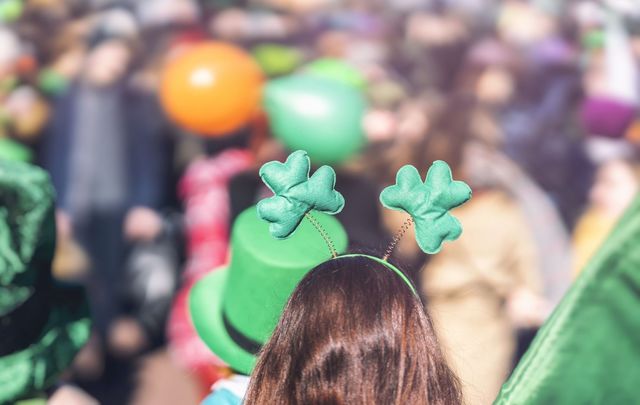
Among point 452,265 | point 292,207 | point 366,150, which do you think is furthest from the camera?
point 366,150

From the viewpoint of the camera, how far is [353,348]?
3.46 ft

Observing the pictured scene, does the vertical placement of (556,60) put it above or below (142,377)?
above

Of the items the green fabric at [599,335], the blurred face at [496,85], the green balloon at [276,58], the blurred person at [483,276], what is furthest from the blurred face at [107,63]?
the green fabric at [599,335]

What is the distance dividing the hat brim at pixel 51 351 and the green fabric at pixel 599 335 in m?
0.93

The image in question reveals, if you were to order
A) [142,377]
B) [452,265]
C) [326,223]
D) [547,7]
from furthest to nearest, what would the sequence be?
1. [547,7]
2. [142,377]
3. [452,265]
4. [326,223]

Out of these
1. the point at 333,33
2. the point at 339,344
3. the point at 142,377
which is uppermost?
the point at 339,344

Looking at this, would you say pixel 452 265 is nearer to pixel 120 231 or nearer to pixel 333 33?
pixel 120 231

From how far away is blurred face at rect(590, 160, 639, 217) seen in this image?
2.77m

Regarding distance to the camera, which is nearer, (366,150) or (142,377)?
(366,150)

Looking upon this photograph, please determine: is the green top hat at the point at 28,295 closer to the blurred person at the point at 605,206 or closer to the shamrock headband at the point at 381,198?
the shamrock headband at the point at 381,198

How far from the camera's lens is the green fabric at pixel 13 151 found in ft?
9.22

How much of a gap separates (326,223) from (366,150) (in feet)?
3.55

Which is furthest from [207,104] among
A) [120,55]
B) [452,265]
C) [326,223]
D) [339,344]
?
[339,344]

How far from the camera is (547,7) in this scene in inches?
164
